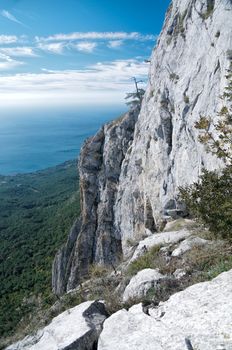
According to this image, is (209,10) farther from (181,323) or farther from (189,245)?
(181,323)

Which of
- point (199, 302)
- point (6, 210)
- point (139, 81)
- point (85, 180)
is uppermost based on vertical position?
point (139, 81)

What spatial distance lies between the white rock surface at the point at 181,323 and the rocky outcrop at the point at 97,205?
29223mm

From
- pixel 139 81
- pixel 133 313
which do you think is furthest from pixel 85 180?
pixel 133 313

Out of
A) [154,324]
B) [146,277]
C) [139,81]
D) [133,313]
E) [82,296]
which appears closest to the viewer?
[154,324]

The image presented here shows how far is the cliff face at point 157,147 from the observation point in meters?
19.0

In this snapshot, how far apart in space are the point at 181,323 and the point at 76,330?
95.6 inches

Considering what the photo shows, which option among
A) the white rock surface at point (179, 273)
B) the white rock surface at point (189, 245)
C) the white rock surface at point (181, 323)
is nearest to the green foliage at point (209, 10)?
the white rock surface at point (189, 245)

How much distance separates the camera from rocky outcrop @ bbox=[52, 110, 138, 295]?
124 ft

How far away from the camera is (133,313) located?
725cm

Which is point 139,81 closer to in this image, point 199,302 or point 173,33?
point 173,33

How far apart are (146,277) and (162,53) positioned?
24.3 m

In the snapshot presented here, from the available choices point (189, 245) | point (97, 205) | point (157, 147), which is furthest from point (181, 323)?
point (97, 205)

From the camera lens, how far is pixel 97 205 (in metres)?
42.0

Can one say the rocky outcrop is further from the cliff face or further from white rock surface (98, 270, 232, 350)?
white rock surface (98, 270, 232, 350)
